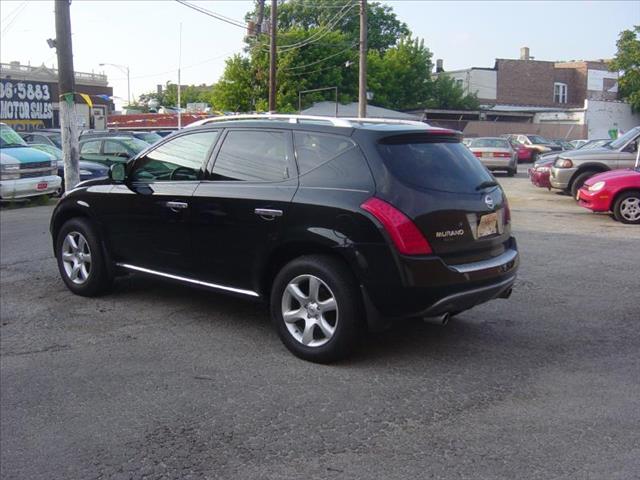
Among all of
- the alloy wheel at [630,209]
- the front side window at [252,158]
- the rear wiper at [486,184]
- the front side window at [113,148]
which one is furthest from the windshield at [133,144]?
the rear wiper at [486,184]

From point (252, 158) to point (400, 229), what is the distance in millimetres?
1605

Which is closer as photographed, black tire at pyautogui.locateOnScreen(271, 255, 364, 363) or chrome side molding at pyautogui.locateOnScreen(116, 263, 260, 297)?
black tire at pyautogui.locateOnScreen(271, 255, 364, 363)

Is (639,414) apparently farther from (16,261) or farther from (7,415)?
(16,261)

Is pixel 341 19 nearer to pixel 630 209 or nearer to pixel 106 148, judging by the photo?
pixel 106 148

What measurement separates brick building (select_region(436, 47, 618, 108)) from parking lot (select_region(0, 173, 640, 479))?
6118cm

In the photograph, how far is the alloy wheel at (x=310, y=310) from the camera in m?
5.10

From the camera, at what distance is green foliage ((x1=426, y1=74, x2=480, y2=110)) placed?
58.7 m

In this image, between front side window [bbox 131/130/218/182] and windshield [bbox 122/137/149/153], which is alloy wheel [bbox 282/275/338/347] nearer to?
front side window [bbox 131/130/218/182]

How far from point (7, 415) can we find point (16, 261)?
5.32 meters

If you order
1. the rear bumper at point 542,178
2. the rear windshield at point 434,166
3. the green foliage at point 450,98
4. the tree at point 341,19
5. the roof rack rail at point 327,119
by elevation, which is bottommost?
the rear bumper at point 542,178

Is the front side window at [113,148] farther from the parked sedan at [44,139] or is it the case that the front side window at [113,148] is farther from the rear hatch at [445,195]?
the rear hatch at [445,195]

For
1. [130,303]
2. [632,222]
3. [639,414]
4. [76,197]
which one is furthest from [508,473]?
[632,222]

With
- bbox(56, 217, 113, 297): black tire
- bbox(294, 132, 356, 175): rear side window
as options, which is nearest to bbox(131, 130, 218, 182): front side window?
bbox(56, 217, 113, 297): black tire

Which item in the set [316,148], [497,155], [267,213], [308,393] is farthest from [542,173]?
[308,393]
